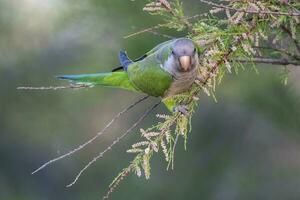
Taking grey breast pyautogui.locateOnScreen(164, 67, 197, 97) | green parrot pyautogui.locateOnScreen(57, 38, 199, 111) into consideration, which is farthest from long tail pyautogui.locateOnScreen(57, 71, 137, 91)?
grey breast pyautogui.locateOnScreen(164, 67, 197, 97)

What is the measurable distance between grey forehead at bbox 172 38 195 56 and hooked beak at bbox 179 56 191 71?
1 centimetres

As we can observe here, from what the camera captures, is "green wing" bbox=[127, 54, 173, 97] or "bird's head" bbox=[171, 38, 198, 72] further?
"green wing" bbox=[127, 54, 173, 97]

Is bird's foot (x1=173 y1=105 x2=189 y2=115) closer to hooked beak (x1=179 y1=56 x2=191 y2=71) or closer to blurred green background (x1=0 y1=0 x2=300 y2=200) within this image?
hooked beak (x1=179 y1=56 x2=191 y2=71)

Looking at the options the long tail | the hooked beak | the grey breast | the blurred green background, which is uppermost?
the hooked beak

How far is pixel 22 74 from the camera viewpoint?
409 cm

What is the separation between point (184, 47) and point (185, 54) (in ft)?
0.06

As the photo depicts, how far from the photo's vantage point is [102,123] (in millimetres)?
4477

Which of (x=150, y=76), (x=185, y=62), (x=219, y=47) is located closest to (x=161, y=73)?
(x=150, y=76)

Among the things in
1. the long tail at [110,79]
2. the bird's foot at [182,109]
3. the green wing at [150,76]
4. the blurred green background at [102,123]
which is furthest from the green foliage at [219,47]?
the blurred green background at [102,123]

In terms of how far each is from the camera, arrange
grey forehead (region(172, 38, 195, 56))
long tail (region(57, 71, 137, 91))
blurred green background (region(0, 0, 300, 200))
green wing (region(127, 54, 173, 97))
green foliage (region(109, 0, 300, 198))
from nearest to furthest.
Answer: green foliage (region(109, 0, 300, 198)), grey forehead (region(172, 38, 195, 56)), green wing (region(127, 54, 173, 97)), long tail (region(57, 71, 137, 91)), blurred green background (region(0, 0, 300, 200))

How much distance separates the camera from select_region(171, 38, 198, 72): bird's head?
173 centimetres

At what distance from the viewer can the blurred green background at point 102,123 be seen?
11.5 feet

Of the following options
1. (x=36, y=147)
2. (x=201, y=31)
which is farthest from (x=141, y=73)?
(x=36, y=147)

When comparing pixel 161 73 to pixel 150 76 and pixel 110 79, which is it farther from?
pixel 110 79
